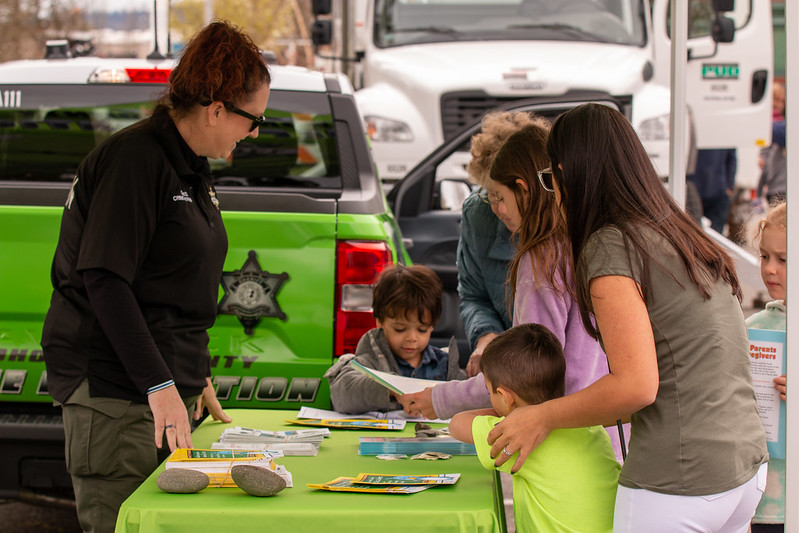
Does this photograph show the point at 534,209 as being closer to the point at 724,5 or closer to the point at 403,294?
the point at 403,294

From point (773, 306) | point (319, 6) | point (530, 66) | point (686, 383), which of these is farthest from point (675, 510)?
point (319, 6)

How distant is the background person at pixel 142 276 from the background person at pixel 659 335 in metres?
1.03

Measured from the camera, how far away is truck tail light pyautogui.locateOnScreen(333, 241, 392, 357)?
3.85m

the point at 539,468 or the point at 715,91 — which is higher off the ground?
the point at 715,91

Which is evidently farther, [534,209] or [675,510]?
[534,209]

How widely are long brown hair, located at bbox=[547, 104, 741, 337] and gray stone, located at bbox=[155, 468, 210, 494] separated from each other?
3.39ft

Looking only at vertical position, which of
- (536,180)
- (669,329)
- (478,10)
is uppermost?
(478,10)

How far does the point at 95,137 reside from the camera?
177 inches

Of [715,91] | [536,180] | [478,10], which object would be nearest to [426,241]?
[536,180]

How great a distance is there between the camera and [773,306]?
10.5ft

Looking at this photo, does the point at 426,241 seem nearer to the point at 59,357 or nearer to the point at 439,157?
the point at 439,157

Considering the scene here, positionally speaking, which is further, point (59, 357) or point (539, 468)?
point (59, 357)

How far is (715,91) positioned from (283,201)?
7.66 metres

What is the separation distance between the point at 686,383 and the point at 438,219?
3920 mm
